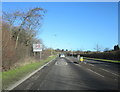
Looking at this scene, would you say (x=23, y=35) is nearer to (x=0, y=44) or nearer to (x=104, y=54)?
(x=0, y=44)

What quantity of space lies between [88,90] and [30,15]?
81.9ft

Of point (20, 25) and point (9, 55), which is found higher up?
point (20, 25)

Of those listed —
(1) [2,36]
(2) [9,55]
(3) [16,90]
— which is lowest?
(3) [16,90]

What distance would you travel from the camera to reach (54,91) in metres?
9.38

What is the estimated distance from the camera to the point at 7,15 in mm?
33000

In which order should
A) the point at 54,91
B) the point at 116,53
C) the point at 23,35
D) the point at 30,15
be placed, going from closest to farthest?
the point at 54,91
the point at 30,15
the point at 23,35
the point at 116,53

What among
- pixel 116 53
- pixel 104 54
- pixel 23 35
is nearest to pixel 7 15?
pixel 23 35

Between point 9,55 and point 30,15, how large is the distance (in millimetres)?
15795

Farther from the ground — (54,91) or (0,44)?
(0,44)

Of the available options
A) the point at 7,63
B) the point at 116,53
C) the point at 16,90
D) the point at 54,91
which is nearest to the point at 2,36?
the point at 7,63

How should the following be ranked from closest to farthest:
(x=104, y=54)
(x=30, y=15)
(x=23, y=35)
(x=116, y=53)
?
1. (x=30, y=15)
2. (x=23, y=35)
3. (x=116, y=53)
4. (x=104, y=54)

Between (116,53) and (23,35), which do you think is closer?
(23,35)

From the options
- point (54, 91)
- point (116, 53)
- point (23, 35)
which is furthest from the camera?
point (116, 53)

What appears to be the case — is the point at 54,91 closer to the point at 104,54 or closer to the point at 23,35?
the point at 23,35
